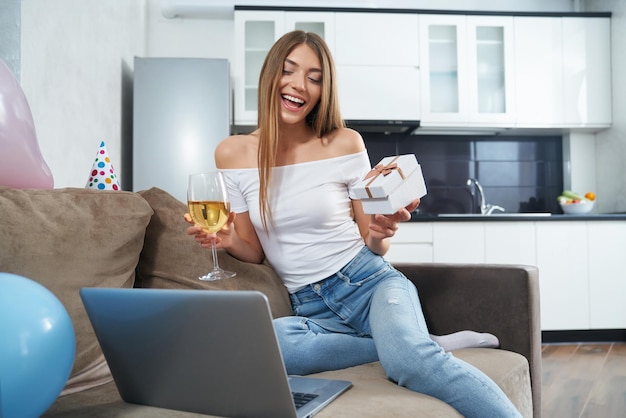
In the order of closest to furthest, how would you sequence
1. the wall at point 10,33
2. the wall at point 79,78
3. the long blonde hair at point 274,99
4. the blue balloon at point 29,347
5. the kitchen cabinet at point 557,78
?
the blue balloon at point 29,347
the long blonde hair at point 274,99
the wall at point 10,33
the wall at point 79,78
the kitchen cabinet at point 557,78

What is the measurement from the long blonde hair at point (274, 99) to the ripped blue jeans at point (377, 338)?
0.88 feet

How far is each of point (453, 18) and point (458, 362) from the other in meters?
3.44

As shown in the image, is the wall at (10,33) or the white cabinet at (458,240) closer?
the wall at (10,33)

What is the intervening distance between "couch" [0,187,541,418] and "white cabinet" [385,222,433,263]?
1.93m

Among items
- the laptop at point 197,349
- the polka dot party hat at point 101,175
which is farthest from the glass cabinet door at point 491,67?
the laptop at point 197,349

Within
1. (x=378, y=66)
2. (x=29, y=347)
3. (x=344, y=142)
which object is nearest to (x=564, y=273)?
(x=378, y=66)

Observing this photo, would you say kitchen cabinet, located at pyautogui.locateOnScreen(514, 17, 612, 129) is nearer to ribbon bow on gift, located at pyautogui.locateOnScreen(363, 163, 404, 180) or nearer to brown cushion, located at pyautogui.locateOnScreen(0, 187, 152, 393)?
ribbon bow on gift, located at pyautogui.locateOnScreen(363, 163, 404, 180)

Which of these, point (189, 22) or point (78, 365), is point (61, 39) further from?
point (78, 365)

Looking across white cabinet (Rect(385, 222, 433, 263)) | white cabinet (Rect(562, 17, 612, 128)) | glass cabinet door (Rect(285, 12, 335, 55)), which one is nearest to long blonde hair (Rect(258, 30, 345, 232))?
white cabinet (Rect(385, 222, 433, 263))

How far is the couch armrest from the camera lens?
59.4 inches

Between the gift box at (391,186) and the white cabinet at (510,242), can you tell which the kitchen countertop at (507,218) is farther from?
the gift box at (391,186)

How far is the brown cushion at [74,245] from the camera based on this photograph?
1.10m

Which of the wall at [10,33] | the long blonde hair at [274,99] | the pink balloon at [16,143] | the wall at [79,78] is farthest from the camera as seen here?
the wall at [79,78]

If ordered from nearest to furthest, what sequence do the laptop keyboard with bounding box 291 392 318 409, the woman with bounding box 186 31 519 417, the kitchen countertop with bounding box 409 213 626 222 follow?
1. the laptop keyboard with bounding box 291 392 318 409
2. the woman with bounding box 186 31 519 417
3. the kitchen countertop with bounding box 409 213 626 222
